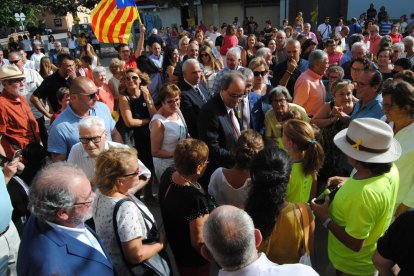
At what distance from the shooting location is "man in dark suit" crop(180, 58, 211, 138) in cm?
427

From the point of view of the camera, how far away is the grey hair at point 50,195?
1.88m

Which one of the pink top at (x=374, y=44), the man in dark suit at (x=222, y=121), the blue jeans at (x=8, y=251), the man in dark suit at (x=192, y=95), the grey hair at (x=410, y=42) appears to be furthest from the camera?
the pink top at (x=374, y=44)

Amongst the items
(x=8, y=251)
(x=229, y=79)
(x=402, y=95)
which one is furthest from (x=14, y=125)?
(x=402, y=95)

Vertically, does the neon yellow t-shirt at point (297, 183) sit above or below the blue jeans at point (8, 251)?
above

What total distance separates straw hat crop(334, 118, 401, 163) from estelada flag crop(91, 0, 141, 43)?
5.15 m

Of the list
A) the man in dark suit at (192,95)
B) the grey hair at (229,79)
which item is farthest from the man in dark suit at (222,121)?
the man in dark suit at (192,95)

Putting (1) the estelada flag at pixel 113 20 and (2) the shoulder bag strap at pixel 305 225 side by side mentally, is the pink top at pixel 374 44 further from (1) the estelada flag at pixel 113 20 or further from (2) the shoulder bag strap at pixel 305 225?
(2) the shoulder bag strap at pixel 305 225

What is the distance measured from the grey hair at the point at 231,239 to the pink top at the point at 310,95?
10.2ft

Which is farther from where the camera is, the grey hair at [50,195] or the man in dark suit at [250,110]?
the man in dark suit at [250,110]

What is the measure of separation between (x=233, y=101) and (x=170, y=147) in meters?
0.85

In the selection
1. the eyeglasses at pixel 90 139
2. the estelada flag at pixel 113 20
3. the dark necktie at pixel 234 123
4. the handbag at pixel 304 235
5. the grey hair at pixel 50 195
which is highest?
the estelada flag at pixel 113 20

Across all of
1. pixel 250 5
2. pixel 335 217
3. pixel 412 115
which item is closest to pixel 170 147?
pixel 335 217

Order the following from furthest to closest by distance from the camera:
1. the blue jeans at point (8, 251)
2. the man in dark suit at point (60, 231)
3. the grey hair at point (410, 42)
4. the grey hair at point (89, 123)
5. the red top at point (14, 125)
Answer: the grey hair at point (410, 42), the red top at point (14, 125), the grey hair at point (89, 123), the blue jeans at point (8, 251), the man in dark suit at point (60, 231)

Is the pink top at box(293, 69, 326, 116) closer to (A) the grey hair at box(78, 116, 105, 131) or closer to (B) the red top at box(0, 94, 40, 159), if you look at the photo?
A: (A) the grey hair at box(78, 116, 105, 131)
